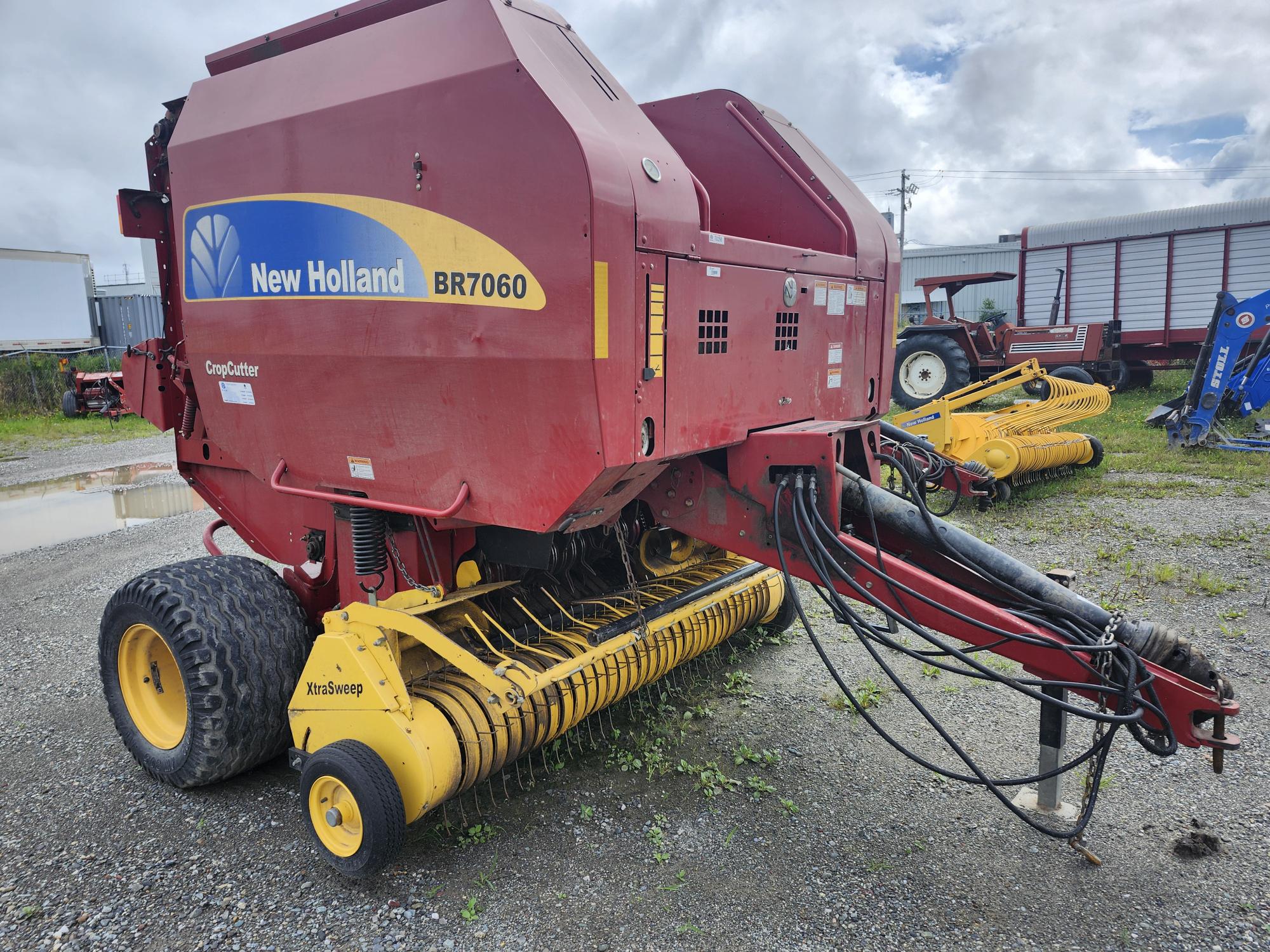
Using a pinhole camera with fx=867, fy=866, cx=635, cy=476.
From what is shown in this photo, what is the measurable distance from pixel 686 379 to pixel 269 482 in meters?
1.77

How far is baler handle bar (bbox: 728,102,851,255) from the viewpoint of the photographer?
3.59m

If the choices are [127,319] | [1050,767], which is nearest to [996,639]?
[1050,767]

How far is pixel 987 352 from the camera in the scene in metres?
15.1

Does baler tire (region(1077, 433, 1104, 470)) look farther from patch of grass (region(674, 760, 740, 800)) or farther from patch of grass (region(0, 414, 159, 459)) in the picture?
patch of grass (region(0, 414, 159, 459))

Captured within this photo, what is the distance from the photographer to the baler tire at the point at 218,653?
319 cm

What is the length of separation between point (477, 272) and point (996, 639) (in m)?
1.88

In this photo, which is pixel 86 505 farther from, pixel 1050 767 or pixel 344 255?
pixel 1050 767

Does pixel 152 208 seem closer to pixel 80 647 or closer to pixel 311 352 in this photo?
pixel 311 352

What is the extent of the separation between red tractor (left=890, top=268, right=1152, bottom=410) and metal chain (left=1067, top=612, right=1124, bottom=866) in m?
10.8

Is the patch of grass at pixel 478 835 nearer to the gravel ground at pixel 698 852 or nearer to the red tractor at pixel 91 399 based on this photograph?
the gravel ground at pixel 698 852

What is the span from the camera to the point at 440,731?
2.85 m

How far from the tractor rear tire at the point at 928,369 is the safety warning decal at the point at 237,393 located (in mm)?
11256

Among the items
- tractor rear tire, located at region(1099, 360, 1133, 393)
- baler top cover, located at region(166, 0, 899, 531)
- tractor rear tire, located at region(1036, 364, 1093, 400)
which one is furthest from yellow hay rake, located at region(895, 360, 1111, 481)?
tractor rear tire, located at region(1099, 360, 1133, 393)

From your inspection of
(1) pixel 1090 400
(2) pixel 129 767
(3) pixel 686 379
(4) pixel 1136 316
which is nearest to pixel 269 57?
(3) pixel 686 379
